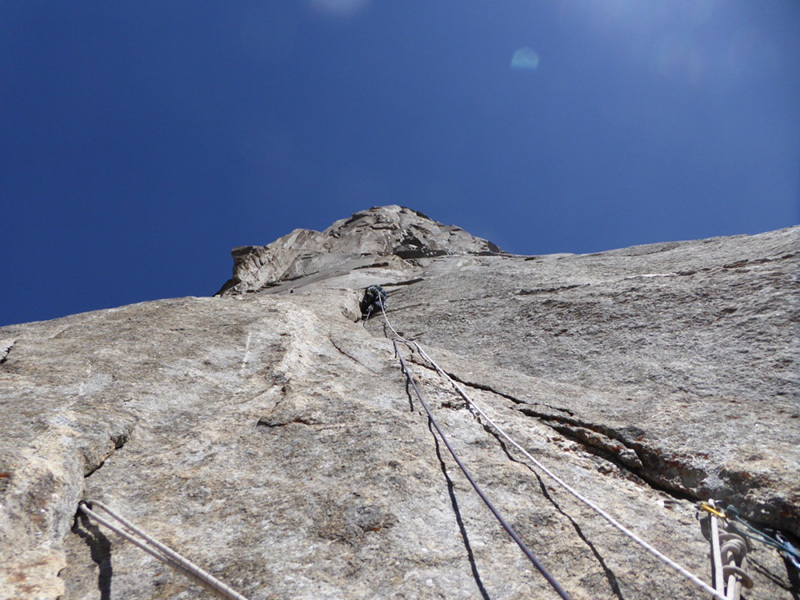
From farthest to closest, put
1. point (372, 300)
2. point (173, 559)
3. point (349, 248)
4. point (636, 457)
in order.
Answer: point (349, 248) → point (372, 300) → point (636, 457) → point (173, 559)

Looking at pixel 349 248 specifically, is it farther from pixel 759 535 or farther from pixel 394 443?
pixel 759 535

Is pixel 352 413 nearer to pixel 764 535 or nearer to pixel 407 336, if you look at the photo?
pixel 764 535

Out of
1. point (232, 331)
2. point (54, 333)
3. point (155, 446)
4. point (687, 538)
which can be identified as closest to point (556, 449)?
point (687, 538)

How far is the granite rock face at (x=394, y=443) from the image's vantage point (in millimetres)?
2559

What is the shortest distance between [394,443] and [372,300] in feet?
21.0

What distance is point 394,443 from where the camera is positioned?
11.9 ft

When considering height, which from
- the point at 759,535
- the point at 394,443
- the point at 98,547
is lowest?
the point at 98,547

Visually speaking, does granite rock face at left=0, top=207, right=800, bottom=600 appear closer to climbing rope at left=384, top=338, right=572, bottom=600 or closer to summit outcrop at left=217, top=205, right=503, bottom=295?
climbing rope at left=384, top=338, right=572, bottom=600

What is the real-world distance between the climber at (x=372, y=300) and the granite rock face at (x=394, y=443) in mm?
2661

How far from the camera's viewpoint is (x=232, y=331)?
5.76 metres

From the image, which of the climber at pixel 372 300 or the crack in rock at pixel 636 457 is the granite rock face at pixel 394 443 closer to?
the crack in rock at pixel 636 457

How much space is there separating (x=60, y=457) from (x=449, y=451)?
2.47m

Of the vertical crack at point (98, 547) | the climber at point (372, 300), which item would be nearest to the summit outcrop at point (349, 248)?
the climber at point (372, 300)

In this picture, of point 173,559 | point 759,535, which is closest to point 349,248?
point 173,559
